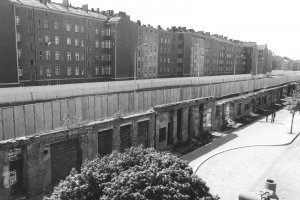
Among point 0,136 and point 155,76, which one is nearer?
point 0,136

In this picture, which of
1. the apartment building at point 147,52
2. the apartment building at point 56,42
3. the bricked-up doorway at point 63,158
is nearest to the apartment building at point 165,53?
the apartment building at point 147,52

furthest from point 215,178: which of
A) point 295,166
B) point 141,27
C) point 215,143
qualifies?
point 141,27

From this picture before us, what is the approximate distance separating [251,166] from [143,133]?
933 cm

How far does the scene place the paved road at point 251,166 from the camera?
18625mm

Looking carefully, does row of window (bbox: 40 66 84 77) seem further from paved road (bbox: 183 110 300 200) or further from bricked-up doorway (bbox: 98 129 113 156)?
paved road (bbox: 183 110 300 200)

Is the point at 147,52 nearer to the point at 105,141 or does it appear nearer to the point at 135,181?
the point at 105,141

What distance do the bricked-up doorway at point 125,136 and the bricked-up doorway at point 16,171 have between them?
8001 mm

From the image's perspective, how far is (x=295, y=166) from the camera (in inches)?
891

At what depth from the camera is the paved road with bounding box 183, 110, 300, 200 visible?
1862 centimetres

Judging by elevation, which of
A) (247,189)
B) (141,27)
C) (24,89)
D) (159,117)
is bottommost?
(247,189)

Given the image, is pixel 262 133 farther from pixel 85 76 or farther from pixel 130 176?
pixel 85 76

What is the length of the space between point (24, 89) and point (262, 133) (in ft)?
91.8

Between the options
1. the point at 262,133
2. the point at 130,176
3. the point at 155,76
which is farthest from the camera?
the point at 155,76

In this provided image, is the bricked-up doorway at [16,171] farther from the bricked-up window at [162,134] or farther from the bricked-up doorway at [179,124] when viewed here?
the bricked-up doorway at [179,124]
